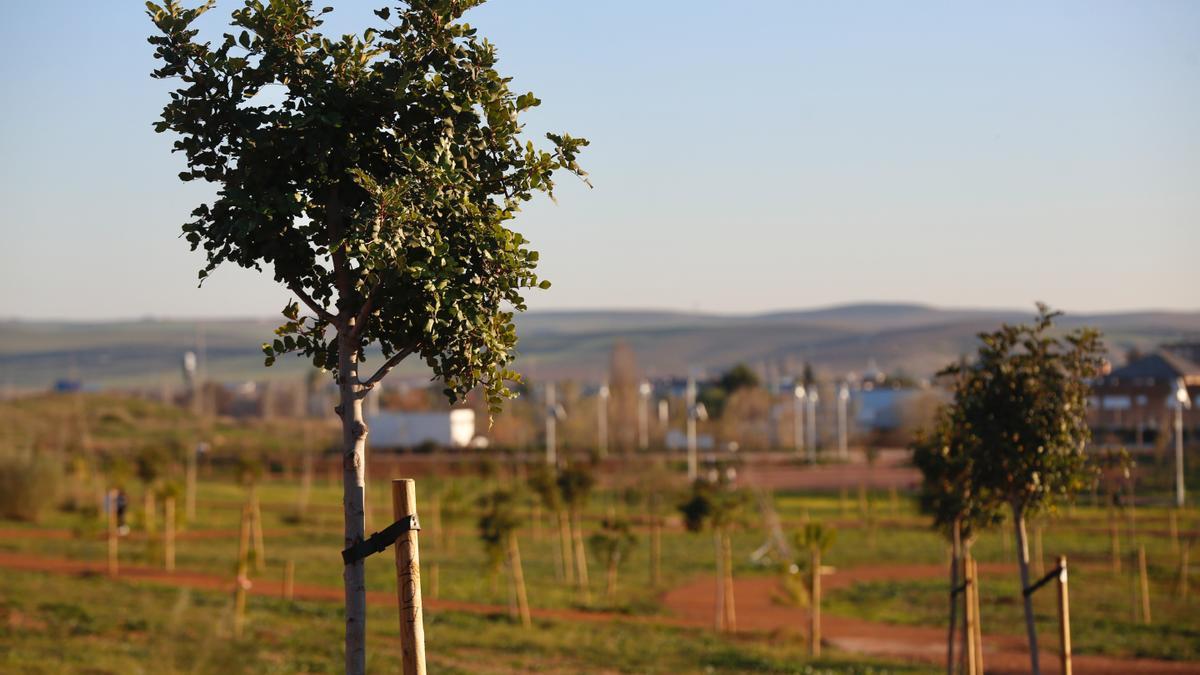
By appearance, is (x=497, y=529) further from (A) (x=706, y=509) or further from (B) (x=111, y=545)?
(B) (x=111, y=545)

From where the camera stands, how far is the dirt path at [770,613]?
846 inches

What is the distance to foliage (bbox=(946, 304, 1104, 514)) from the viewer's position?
40.5 feet

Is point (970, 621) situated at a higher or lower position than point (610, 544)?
higher

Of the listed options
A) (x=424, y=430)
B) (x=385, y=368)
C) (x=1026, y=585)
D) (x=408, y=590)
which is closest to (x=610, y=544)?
(x=1026, y=585)

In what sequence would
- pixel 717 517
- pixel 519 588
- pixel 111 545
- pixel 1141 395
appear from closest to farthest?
pixel 519 588
pixel 717 517
pixel 111 545
pixel 1141 395

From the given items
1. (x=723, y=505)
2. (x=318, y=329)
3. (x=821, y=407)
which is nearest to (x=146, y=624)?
(x=723, y=505)

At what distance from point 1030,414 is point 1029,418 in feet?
0.14

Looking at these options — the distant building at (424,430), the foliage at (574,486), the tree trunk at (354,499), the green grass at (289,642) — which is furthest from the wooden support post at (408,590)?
the distant building at (424,430)

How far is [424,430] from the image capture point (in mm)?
87625

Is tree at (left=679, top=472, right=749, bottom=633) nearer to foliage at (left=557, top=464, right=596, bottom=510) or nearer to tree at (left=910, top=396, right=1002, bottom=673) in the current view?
foliage at (left=557, top=464, right=596, bottom=510)

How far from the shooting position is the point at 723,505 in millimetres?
28031

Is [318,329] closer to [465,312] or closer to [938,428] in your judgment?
[465,312]

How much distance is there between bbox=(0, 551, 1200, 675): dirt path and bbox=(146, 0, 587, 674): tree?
1629 centimetres

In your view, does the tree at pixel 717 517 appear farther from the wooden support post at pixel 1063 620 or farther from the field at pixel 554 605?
the wooden support post at pixel 1063 620
